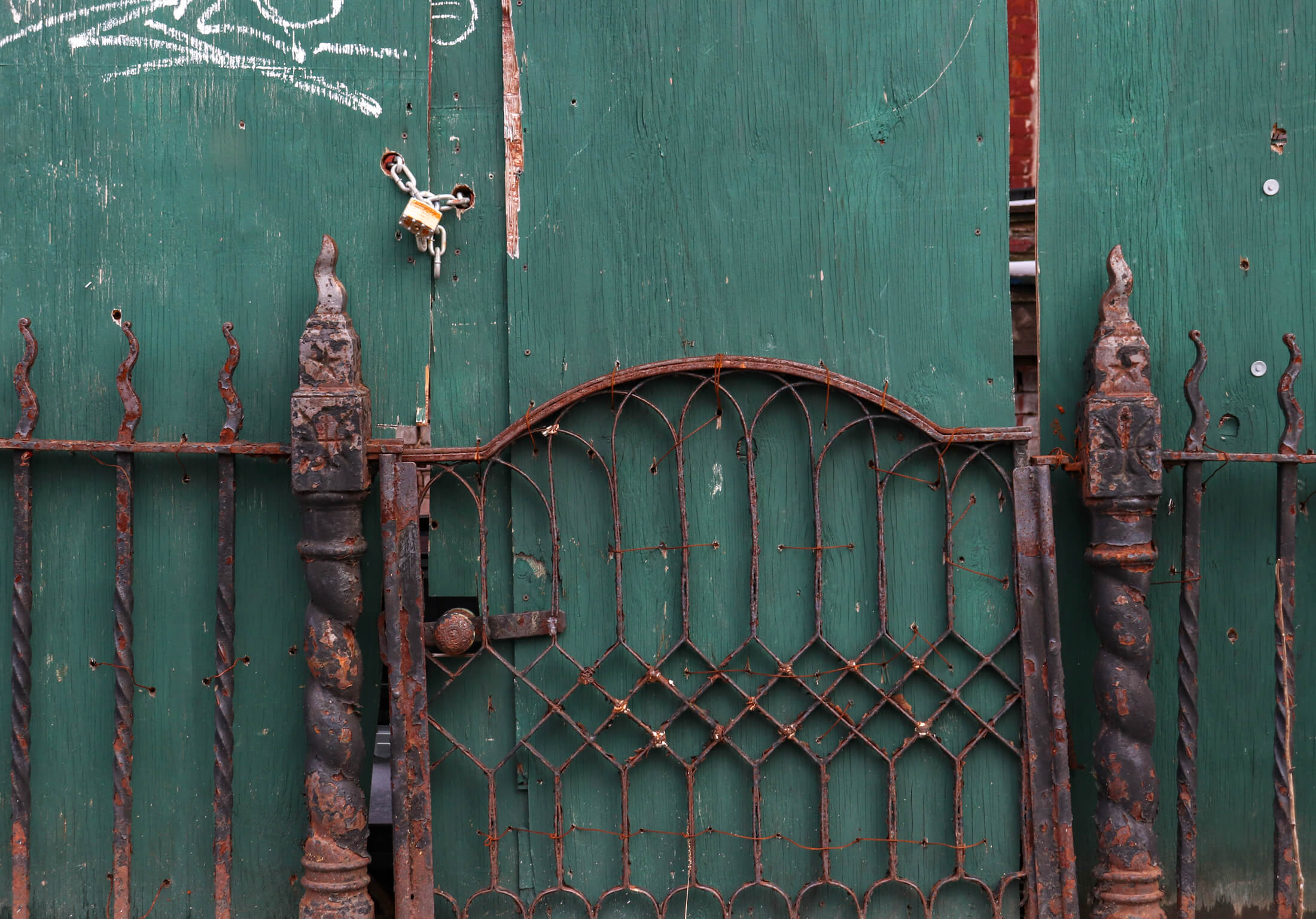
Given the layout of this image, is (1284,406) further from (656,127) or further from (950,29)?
(656,127)

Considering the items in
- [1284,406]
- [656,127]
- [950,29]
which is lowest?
[1284,406]

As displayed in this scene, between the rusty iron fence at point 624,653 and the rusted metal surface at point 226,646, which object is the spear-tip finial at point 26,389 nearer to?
the rusty iron fence at point 624,653

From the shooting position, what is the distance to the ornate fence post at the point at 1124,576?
2.13 meters

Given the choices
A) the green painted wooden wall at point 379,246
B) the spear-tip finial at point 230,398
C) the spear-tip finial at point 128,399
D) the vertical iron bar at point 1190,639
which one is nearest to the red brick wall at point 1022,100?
the green painted wooden wall at point 379,246

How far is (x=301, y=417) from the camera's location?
2154 mm

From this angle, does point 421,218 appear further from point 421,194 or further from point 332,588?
point 332,588

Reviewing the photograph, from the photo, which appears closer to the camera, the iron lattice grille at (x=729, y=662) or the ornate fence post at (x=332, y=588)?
the ornate fence post at (x=332, y=588)

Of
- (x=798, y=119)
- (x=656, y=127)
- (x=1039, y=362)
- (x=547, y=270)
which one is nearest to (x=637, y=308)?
(x=547, y=270)

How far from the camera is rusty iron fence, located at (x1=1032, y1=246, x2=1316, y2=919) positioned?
214cm

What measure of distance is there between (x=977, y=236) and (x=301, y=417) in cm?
163

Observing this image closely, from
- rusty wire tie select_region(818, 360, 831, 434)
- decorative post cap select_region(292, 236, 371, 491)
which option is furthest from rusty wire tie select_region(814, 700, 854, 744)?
decorative post cap select_region(292, 236, 371, 491)

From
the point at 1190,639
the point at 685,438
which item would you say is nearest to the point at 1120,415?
the point at 1190,639

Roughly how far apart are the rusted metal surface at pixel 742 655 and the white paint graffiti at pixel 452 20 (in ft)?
2.99

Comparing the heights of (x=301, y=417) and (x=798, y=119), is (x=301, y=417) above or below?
below
